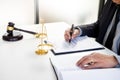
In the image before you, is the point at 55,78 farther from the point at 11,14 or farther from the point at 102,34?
the point at 11,14

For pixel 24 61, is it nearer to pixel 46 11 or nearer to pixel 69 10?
pixel 46 11

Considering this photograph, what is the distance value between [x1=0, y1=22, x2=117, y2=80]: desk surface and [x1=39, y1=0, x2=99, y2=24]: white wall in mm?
818

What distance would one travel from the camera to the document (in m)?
1.20

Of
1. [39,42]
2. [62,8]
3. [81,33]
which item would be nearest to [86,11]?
[62,8]

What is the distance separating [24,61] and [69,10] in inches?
55.0

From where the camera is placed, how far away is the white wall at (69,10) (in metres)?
2.29

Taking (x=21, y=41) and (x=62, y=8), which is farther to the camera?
(x=62, y=8)

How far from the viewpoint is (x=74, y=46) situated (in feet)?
4.20

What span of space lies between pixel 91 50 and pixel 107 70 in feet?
1.20

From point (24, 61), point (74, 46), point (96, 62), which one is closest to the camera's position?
point (96, 62)

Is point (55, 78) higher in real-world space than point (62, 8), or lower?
lower

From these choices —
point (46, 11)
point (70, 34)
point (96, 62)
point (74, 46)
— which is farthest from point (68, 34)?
point (46, 11)

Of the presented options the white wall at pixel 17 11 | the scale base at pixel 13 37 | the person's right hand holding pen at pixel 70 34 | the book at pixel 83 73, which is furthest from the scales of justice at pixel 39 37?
the white wall at pixel 17 11

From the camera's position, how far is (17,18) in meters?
2.22
